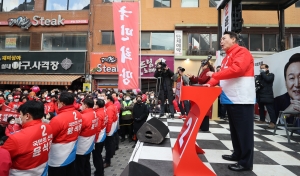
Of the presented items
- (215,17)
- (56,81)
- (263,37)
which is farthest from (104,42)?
(263,37)

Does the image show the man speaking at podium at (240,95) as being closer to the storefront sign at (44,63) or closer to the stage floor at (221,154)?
the stage floor at (221,154)

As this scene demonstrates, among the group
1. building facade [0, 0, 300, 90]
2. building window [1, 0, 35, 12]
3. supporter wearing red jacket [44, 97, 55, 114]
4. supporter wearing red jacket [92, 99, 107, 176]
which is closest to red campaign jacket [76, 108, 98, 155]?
supporter wearing red jacket [92, 99, 107, 176]

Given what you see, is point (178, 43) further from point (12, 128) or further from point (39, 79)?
point (12, 128)

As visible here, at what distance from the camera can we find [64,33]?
15.4 meters

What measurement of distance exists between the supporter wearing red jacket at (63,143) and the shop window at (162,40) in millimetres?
12135

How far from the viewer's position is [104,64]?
1450 cm

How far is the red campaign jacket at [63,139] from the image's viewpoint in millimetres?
2591

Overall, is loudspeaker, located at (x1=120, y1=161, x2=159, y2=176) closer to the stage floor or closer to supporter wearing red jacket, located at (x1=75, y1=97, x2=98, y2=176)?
the stage floor

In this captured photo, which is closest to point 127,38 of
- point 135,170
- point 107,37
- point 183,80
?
point 183,80

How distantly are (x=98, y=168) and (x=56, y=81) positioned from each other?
1177 centimetres

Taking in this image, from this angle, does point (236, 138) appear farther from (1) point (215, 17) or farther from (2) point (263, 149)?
(1) point (215, 17)

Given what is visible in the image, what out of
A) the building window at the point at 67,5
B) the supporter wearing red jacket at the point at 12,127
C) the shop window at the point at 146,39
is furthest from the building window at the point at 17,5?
the supporter wearing red jacket at the point at 12,127

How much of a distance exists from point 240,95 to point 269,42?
13.9 metres

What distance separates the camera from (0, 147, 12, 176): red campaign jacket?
5.39ft
